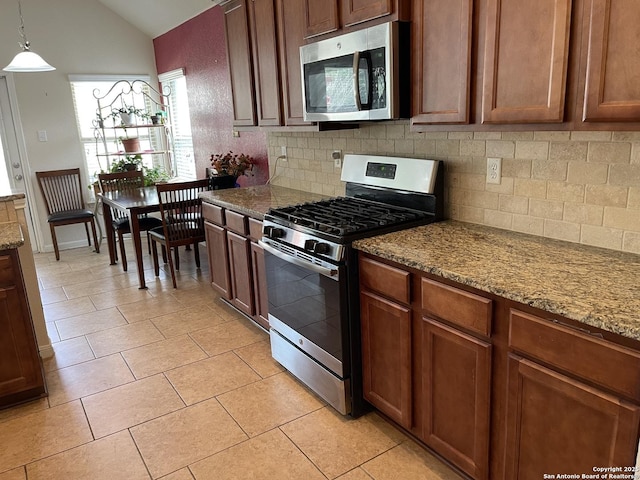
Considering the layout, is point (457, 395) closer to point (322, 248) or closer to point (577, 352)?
point (577, 352)

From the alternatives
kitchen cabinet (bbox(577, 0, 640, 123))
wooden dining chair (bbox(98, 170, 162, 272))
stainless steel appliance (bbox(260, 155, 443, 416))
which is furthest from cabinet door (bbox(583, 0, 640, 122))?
wooden dining chair (bbox(98, 170, 162, 272))

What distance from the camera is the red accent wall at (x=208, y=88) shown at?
4.54 meters

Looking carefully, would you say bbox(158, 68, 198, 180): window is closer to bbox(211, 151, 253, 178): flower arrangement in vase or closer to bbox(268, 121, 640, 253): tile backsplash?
bbox(211, 151, 253, 178): flower arrangement in vase

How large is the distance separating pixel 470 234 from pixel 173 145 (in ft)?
16.2

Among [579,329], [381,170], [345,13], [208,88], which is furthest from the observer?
[208,88]

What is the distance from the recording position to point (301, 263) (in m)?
2.43

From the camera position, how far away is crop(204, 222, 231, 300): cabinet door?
3.55 m

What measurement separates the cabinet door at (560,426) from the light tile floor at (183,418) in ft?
1.66

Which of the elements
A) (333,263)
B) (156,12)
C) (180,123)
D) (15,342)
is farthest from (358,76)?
(180,123)

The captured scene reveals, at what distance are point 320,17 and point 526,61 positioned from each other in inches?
48.9

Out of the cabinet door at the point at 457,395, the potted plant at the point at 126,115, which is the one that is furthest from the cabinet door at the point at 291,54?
the potted plant at the point at 126,115

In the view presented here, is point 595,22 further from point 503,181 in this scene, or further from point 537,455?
point 537,455

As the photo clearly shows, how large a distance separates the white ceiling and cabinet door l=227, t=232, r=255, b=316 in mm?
2577

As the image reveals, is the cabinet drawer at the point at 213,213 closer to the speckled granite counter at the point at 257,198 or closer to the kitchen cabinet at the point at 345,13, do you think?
the speckled granite counter at the point at 257,198
